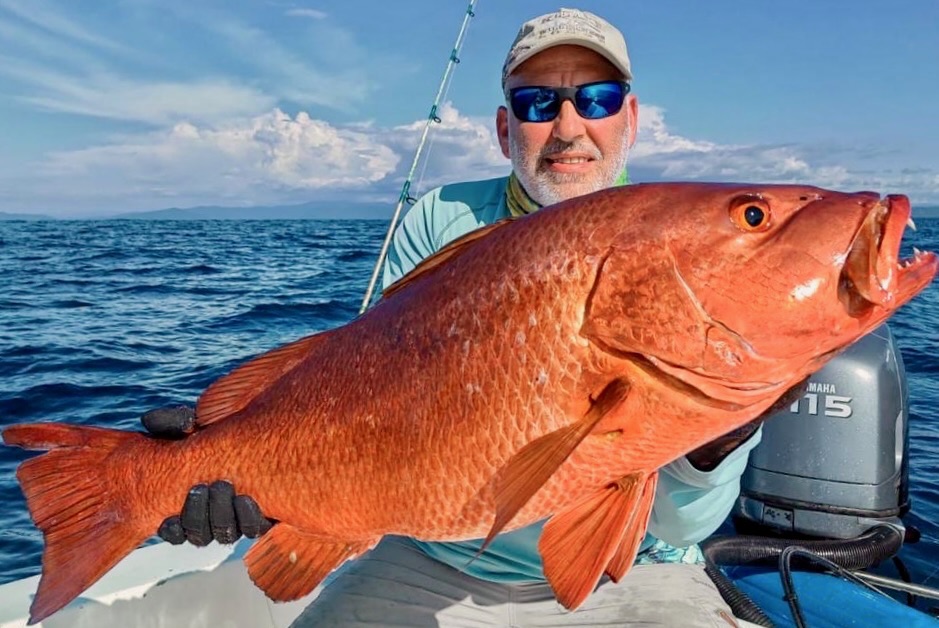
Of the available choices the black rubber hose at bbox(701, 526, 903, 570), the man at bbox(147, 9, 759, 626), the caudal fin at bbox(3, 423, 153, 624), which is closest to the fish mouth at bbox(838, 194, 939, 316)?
the man at bbox(147, 9, 759, 626)

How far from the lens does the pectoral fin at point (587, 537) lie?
1.77 metres

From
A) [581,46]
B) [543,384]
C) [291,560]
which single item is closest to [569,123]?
[581,46]

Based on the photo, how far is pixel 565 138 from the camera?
10.8 ft

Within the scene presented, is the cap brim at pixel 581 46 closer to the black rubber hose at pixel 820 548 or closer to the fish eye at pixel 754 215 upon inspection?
the fish eye at pixel 754 215

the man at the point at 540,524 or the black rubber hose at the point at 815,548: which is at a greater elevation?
the man at the point at 540,524

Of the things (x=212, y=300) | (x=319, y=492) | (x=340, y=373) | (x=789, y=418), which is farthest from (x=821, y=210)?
(x=212, y=300)

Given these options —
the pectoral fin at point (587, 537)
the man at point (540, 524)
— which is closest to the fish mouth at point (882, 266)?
the pectoral fin at point (587, 537)

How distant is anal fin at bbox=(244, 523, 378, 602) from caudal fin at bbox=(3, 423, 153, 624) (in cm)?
41

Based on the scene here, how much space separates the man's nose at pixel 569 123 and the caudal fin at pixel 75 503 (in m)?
2.15

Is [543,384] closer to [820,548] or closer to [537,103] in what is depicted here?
[537,103]

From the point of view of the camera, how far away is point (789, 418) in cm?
412

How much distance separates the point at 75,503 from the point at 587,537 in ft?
5.48

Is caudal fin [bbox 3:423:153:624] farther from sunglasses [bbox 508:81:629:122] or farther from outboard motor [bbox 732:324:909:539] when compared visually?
outboard motor [bbox 732:324:909:539]

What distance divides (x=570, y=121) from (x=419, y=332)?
1739 mm
